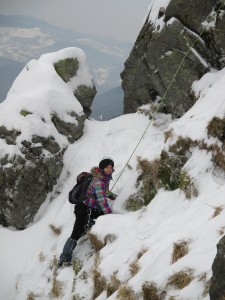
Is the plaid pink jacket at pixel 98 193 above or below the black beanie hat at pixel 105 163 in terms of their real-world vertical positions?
below

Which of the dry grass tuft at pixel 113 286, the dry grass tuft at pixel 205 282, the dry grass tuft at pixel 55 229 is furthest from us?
the dry grass tuft at pixel 55 229

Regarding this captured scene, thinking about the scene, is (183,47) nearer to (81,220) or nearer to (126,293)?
(81,220)

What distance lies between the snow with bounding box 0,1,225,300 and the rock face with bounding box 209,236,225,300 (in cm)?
95

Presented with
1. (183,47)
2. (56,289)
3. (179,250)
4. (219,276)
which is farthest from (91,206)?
(183,47)

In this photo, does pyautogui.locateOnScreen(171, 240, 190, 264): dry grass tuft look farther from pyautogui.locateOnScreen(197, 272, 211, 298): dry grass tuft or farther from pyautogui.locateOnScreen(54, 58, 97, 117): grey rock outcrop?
pyautogui.locateOnScreen(54, 58, 97, 117): grey rock outcrop

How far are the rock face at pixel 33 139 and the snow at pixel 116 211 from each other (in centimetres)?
7

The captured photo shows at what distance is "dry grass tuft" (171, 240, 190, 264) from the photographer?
6.78 meters

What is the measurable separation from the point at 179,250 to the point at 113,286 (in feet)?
6.58

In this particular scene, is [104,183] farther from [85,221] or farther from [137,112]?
[137,112]

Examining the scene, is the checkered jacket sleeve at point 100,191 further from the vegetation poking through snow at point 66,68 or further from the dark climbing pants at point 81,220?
the vegetation poking through snow at point 66,68

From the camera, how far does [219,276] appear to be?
15.0 ft

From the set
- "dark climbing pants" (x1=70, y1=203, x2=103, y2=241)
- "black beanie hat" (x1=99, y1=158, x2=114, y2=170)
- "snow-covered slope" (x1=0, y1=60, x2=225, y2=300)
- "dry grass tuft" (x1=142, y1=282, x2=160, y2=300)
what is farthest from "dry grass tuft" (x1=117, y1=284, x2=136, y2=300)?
"black beanie hat" (x1=99, y1=158, x2=114, y2=170)

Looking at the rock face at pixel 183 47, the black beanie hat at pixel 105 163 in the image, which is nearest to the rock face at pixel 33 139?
the rock face at pixel 183 47

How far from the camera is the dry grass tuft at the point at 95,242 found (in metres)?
10.7
